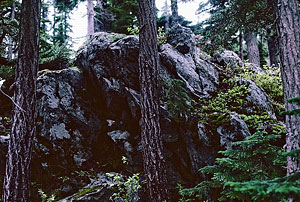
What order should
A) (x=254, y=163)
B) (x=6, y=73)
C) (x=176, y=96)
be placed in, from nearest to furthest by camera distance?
(x=254, y=163) < (x=176, y=96) < (x=6, y=73)

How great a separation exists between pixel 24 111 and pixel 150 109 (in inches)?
117

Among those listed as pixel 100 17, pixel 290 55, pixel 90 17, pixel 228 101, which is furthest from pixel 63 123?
pixel 100 17

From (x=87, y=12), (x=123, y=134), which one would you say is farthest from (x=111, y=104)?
(x=87, y=12)

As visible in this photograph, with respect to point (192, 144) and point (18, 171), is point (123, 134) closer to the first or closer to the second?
point (192, 144)

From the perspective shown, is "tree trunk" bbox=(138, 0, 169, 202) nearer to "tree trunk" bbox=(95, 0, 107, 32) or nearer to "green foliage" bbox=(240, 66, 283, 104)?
"green foliage" bbox=(240, 66, 283, 104)

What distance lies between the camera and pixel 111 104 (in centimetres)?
719

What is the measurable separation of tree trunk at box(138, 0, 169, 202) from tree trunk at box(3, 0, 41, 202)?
272cm

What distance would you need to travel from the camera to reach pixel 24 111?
468 cm

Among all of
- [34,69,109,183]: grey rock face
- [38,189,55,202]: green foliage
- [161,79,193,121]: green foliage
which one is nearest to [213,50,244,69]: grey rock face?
[161,79,193,121]: green foliage

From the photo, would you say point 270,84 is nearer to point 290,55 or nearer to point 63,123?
A: point 290,55

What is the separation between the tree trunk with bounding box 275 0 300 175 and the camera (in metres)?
3.95

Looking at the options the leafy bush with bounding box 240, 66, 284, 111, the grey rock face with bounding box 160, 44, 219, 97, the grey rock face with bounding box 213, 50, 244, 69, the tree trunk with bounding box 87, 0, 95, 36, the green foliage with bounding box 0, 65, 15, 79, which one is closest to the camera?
the grey rock face with bounding box 160, 44, 219, 97

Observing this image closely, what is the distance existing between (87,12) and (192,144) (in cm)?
1118

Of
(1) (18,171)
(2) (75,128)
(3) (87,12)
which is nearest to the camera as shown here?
(1) (18,171)
